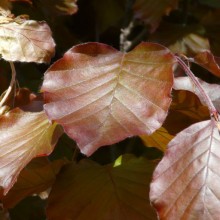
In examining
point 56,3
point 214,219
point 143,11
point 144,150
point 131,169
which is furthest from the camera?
point 144,150

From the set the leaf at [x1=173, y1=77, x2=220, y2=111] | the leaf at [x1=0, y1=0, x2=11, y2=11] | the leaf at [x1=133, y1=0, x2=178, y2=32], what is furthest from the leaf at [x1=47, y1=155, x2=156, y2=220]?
the leaf at [x1=133, y1=0, x2=178, y2=32]

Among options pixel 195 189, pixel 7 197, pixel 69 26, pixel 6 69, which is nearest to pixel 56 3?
pixel 6 69

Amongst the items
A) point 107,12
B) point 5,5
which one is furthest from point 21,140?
point 107,12

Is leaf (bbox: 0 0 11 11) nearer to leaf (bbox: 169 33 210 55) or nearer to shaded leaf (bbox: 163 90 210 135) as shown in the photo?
shaded leaf (bbox: 163 90 210 135)

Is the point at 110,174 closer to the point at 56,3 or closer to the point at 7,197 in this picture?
the point at 7,197

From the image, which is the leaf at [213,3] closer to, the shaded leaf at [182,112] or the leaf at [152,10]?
the leaf at [152,10]

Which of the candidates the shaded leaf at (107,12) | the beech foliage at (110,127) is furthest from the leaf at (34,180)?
the shaded leaf at (107,12)
